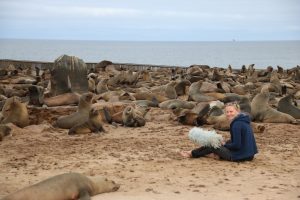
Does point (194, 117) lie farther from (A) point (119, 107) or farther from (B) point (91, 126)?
(B) point (91, 126)

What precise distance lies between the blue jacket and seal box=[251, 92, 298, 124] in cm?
447

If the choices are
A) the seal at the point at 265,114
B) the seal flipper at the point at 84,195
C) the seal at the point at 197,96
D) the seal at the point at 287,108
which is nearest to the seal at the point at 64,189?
the seal flipper at the point at 84,195

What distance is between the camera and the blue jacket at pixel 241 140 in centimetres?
731

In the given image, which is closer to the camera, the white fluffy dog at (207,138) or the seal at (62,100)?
the white fluffy dog at (207,138)

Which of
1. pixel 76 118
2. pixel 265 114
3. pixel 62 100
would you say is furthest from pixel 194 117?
pixel 62 100

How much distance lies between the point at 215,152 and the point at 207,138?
0.87 ft

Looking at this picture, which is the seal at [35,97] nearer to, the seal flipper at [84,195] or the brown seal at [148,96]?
the brown seal at [148,96]

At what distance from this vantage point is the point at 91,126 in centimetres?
1011

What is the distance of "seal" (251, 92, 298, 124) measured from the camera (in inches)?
460

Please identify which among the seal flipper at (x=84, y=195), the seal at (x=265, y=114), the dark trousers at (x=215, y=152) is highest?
the seal at (x=265, y=114)

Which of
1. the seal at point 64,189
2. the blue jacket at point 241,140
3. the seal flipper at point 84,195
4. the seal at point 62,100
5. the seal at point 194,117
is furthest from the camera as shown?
the seal at point 62,100

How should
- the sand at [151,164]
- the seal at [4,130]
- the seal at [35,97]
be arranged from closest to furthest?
the sand at [151,164], the seal at [4,130], the seal at [35,97]

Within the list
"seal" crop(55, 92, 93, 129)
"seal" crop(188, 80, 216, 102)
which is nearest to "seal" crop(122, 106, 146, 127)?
"seal" crop(55, 92, 93, 129)

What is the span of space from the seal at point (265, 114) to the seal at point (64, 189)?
6687 millimetres
